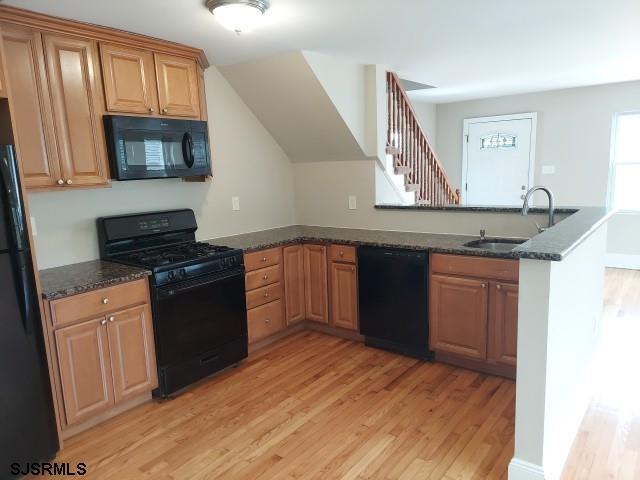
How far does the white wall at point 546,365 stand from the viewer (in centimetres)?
181

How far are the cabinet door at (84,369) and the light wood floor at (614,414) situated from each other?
93.8 inches

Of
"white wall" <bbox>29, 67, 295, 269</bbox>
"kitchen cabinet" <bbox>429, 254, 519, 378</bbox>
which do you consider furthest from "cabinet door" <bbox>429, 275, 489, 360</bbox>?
"white wall" <bbox>29, 67, 295, 269</bbox>

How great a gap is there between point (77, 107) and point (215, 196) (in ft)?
4.36

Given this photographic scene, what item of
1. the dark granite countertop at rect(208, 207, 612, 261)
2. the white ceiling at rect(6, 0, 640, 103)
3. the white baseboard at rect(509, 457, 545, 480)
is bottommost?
the white baseboard at rect(509, 457, 545, 480)

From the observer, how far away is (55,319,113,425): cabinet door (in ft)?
7.74

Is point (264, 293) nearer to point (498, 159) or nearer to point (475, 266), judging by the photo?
point (475, 266)

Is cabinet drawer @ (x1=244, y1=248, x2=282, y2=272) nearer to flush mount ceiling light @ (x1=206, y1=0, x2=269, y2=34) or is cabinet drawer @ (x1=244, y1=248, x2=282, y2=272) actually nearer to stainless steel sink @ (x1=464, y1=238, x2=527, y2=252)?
stainless steel sink @ (x1=464, y1=238, x2=527, y2=252)

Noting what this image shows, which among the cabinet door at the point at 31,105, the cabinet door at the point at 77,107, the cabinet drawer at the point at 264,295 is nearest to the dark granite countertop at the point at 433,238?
the cabinet drawer at the point at 264,295

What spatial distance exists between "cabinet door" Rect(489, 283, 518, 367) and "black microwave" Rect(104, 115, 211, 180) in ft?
7.01

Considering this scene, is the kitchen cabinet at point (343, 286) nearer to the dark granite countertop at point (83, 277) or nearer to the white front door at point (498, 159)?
the dark granite countertop at point (83, 277)

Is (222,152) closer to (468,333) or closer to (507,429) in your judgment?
(468,333)

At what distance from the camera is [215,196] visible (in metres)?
3.75

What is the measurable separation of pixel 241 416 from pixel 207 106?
2.32 meters

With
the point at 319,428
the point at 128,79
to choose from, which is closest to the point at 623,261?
the point at 319,428
